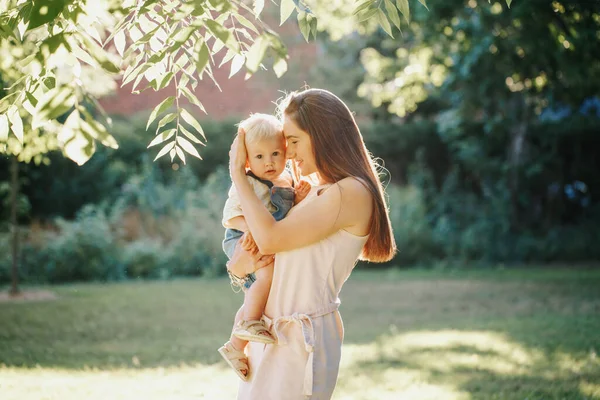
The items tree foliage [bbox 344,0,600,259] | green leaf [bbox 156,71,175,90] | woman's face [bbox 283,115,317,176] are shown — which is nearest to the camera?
green leaf [bbox 156,71,175,90]

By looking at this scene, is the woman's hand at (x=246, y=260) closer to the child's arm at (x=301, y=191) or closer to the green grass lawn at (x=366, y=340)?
the child's arm at (x=301, y=191)

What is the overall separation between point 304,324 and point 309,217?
41cm

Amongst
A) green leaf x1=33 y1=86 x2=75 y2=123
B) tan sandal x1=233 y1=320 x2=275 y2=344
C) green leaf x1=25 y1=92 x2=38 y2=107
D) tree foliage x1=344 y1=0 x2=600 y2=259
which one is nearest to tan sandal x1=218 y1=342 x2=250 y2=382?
tan sandal x1=233 y1=320 x2=275 y2=344

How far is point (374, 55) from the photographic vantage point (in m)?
17.0

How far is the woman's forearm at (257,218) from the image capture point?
2.94 m

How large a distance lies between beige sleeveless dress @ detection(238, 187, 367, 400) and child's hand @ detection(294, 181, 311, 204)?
26 cm

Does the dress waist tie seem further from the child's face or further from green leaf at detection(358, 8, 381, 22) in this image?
green leaf at detection(358, 8, 381, 22)

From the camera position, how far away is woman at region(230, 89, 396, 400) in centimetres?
298

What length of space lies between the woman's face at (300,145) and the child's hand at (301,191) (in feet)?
0.60

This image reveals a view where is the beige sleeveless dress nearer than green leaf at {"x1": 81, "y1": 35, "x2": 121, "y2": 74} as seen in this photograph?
No

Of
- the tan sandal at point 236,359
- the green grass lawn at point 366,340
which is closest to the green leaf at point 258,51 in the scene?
the tan sandal at point 236,359

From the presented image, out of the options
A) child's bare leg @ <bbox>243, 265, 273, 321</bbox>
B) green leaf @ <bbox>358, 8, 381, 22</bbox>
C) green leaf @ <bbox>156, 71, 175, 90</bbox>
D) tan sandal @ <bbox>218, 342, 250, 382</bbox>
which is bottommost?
tan sandal @ <bbox>218, 342, 250, 382</bbox>

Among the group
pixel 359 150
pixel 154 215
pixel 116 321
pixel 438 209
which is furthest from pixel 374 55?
pixel 359 150

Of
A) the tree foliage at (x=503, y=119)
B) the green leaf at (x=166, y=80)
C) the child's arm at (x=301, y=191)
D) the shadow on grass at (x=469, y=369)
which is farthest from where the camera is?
the tree foliage at (x=503, y=119)
